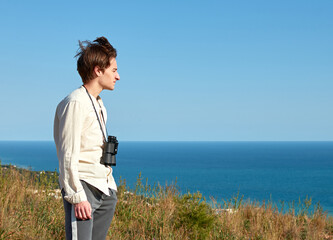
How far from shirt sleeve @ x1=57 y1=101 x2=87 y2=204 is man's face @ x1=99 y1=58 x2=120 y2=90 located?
291 mm

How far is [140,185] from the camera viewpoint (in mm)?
5496

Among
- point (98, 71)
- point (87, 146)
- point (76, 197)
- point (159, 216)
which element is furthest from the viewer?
point (159, 216)

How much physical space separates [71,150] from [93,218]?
575mm

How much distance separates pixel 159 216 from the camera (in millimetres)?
4922

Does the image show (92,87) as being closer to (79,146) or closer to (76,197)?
(79,146)

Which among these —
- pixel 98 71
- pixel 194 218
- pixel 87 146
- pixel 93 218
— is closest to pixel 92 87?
pixel 98 71

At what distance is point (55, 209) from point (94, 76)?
2893mm

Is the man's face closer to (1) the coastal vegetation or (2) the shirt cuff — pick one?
(2) the shirt cuff

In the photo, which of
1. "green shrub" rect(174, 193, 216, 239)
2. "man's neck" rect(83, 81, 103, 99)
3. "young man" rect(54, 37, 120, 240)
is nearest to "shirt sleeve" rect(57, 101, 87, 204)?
"young man" rect(54, 37, 120, 240)

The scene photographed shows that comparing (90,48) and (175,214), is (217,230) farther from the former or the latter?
(90,48)

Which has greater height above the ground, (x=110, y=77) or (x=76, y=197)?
(x=110, y=77)

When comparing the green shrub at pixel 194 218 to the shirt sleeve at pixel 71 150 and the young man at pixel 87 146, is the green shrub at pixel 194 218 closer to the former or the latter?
the young man at pixel 87 146

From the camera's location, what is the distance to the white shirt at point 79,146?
207cm

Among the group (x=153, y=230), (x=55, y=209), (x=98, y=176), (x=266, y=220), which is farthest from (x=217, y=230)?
(x=98, y=176)
